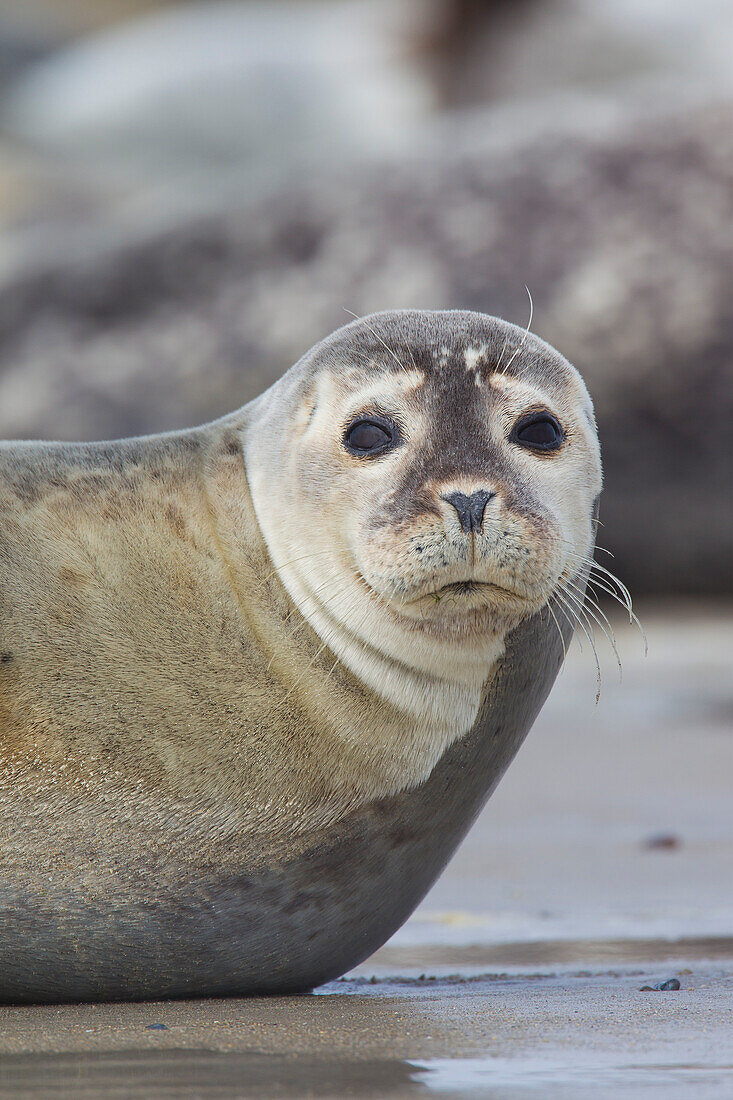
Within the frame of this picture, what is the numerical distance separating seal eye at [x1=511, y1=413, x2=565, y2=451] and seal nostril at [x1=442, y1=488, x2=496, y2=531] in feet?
0.77

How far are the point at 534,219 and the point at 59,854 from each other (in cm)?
614

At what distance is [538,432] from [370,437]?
0.93 feet

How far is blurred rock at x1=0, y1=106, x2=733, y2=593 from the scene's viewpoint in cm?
797

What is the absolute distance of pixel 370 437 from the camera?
8.70 feet

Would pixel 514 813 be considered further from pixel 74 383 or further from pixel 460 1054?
pixel 74 383

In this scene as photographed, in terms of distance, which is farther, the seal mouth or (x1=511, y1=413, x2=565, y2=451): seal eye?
(x1=511, y1=413, x2=565, y2=451): seal eye

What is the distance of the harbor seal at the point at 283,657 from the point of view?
2514 millimetres

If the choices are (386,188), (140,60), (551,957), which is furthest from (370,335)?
(140,60)

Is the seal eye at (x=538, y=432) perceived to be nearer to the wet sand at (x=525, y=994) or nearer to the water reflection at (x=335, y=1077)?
the wet sand at (x=525, y=994)

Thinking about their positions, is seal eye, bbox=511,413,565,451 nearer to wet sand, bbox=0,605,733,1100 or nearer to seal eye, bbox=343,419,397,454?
seal eye, bbox=343,419,397,454

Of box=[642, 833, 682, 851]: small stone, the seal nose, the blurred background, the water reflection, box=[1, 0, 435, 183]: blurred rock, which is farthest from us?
box=[1, 0, 435, 183]: blurred rock

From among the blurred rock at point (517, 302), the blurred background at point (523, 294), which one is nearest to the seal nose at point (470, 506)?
the blurred background at point (523, 294)

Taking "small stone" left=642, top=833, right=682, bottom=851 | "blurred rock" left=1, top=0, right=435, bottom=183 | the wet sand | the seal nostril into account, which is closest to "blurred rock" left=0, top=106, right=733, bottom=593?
the wet sand

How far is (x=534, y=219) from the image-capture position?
810 centimetres
